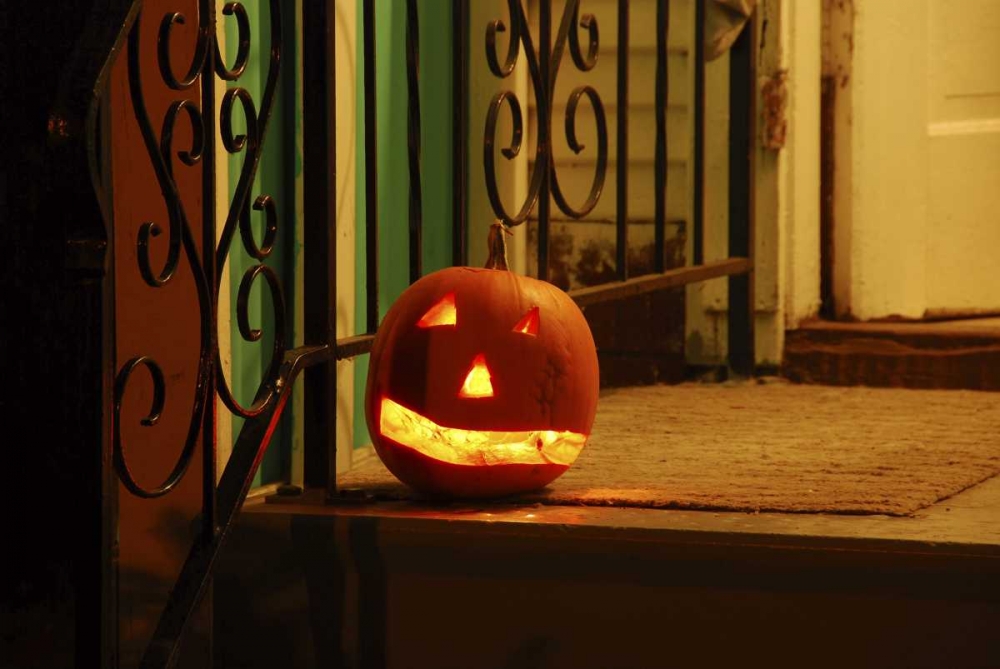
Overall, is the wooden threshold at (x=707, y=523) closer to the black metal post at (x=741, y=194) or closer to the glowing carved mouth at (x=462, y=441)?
the glowing carved mouth at (x=462, y=441)

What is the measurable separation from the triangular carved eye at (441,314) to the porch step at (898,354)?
136 centimetres

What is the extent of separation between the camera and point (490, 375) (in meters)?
1.69

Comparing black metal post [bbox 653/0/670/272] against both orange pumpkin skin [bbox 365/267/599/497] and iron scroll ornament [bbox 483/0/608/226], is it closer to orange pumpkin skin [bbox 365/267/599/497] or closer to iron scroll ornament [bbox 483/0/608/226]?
iron scroll ornament [bbox 483/0/608/226]

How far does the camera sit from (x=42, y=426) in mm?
1524

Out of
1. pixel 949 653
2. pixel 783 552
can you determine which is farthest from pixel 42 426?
pixel 949 653

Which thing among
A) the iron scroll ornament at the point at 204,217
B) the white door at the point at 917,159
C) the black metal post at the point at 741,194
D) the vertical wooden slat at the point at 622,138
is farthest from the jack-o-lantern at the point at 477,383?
the white door at the point at 917,159

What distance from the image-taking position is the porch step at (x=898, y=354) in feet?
9.14

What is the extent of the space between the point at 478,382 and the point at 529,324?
0.30ft

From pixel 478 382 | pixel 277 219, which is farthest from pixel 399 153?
pixel 478 382

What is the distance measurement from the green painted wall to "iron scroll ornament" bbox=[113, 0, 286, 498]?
2.48ft

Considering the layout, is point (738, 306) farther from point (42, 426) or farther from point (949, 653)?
point (42, 426)

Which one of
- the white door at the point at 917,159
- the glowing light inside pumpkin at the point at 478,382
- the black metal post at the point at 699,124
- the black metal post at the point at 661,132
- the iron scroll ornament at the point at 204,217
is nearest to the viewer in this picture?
the iron scroll ornament at the point at 204,217

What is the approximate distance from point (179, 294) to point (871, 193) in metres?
1.71

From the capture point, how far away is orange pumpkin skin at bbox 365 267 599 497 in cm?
169
